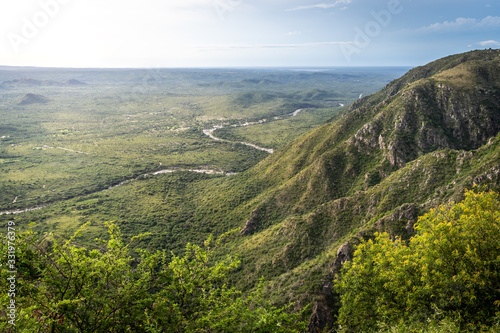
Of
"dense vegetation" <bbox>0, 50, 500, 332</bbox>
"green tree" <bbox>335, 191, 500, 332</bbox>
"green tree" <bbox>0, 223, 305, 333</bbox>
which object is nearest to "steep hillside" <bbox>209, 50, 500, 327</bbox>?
"dense vegetation" <bbox>0, 50, 500, 332</bbox>

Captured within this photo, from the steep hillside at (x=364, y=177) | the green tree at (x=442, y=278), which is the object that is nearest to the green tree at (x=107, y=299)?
the green tree at (x=442, y=278)

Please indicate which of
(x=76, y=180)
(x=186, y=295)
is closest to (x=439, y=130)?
(x=186, y=295)

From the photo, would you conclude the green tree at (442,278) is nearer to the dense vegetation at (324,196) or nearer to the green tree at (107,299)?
the dense vegetation at (324,196)

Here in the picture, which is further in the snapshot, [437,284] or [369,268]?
[369,268]

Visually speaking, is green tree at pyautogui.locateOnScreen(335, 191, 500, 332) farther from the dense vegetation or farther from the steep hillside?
the steep hillside

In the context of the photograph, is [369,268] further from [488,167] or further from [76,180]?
[76,180]

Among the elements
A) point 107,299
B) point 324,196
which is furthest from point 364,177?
point 107,299

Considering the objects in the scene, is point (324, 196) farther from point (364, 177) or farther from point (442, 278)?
point (442, 278)
